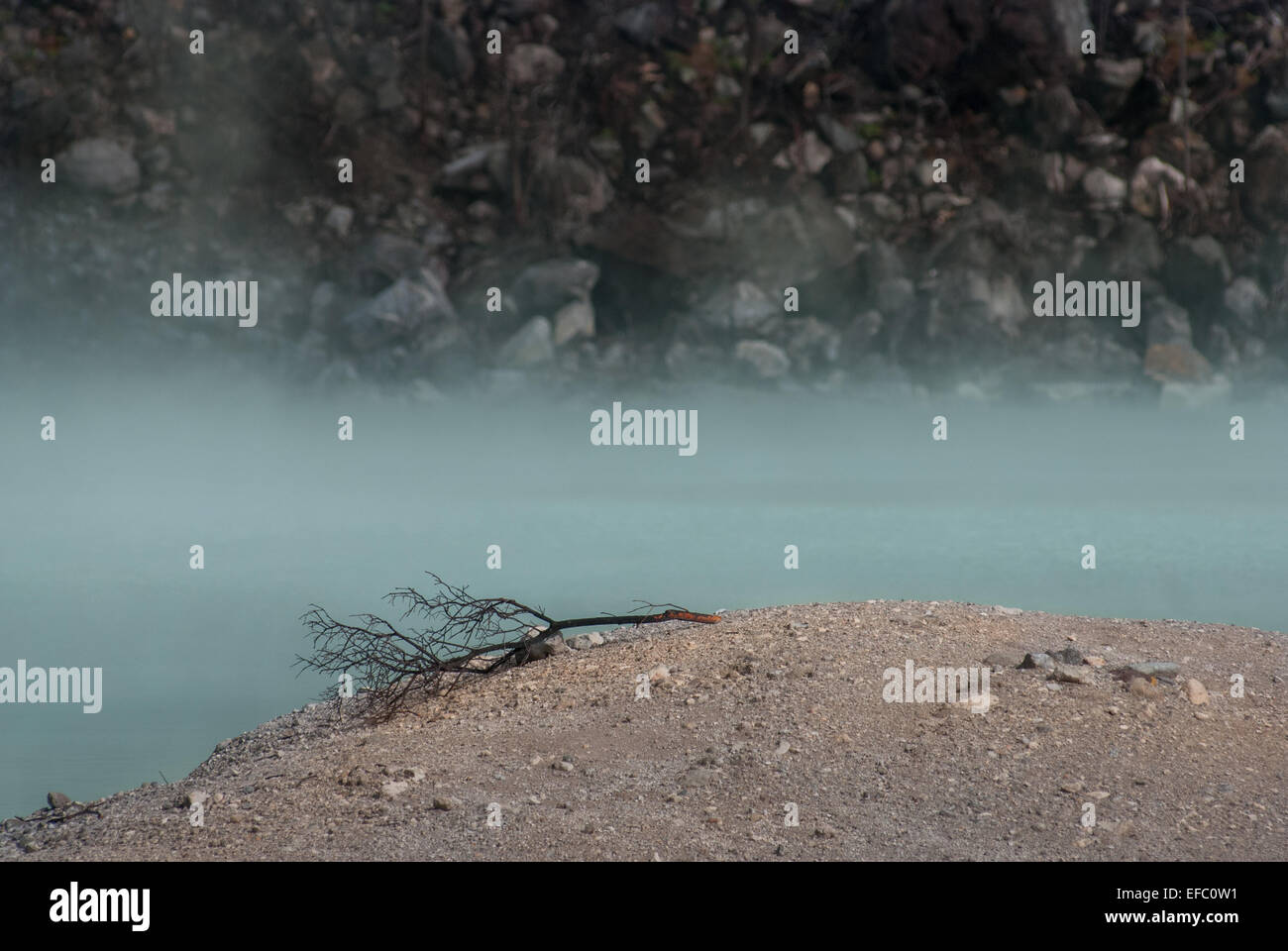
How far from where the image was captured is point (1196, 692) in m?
2.60

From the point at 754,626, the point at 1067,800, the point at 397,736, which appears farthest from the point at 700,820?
the point at 754,626

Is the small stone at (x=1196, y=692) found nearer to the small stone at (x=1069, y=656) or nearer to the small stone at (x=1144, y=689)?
the small stone at (x=1144, y=689)

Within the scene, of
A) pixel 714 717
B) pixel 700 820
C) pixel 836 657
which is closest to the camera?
pixel 700 820

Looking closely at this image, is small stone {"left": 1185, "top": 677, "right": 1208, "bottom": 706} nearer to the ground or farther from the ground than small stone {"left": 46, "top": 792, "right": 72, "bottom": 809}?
farther from the ground

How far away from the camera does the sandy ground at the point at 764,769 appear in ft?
6.64

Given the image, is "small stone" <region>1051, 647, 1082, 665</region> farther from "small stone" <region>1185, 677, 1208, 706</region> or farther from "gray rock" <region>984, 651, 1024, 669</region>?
"small stone" <region>1185, 677, 1208, 706</region>

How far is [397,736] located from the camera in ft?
8.66

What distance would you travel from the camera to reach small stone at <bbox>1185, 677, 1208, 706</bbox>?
2.59 m

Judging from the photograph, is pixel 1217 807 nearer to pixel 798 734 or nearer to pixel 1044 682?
pixel 1044 682

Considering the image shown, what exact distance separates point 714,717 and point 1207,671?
1289 millimetres

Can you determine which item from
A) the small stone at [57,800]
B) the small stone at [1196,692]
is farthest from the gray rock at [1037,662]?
the small stone at [57,800]

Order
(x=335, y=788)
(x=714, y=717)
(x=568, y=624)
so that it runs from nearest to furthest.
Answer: (x=335, y=788) < (x=714, y=717) < (x=568, y=624)

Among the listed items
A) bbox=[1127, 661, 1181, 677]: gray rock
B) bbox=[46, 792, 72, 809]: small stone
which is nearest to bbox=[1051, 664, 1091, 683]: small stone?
bbox=[1127, 661, 1181, 677]: gray rock

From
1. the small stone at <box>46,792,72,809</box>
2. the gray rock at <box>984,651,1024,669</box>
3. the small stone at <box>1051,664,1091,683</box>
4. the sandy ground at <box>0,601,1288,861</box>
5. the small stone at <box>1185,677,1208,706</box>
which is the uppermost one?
the gray rock at <box>984,651,1024,669</box>
